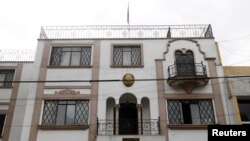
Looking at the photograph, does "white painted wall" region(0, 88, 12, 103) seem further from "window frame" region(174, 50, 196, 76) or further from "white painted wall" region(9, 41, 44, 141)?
"window frame" region(174, 50, 196, 76)

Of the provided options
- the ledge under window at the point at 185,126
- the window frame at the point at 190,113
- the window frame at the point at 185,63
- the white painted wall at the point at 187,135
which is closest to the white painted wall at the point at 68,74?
the window frame at the point at 190,113

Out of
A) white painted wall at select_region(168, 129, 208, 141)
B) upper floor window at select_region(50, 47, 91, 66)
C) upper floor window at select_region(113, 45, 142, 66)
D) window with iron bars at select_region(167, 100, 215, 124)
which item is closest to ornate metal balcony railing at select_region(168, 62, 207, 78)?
window with iron bars at select_region(167, 100, 215, 124)

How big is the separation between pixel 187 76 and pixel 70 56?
8610 millimetres

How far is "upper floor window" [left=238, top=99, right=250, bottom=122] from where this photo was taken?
17.2 meters

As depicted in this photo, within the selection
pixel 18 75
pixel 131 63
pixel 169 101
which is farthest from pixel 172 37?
pixel 18 75

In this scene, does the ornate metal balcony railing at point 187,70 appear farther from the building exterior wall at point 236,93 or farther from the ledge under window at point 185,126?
the ledge under window at point 185,126

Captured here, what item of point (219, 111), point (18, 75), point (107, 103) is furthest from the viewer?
point (18, 75)

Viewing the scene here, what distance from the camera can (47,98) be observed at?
1744 centimetres

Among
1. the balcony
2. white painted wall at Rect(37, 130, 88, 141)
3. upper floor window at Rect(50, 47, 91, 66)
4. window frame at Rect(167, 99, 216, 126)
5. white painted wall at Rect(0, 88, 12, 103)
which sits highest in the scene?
upper floor window at Rect(50, 47, 91, 66)

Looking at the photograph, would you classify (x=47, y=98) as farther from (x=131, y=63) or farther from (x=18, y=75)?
(x=131, y=63)

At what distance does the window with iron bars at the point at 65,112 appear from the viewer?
664 inches

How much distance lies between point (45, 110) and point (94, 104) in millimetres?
3312

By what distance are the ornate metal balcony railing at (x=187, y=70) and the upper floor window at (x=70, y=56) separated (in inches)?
237

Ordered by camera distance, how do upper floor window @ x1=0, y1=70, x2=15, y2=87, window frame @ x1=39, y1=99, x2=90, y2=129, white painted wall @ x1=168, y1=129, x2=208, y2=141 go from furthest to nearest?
upper floor window @ x1=0, y1=70, x2=15, y2=87 < window frame @ x1=39, y1=99, x2=90, y2=129 < white painted wall @ x1=168, y1=129, x2=208, y2=141
